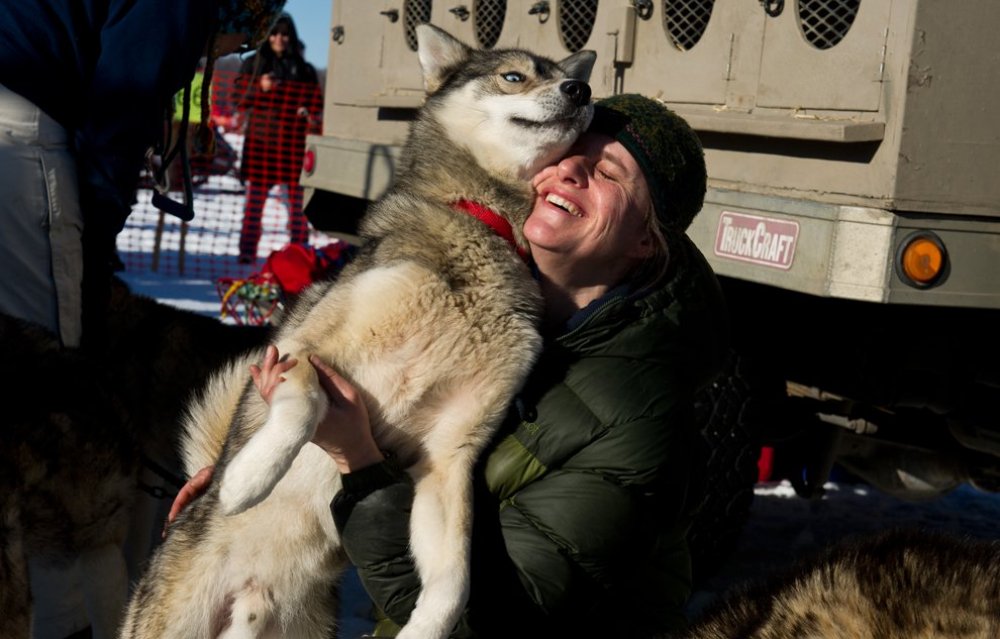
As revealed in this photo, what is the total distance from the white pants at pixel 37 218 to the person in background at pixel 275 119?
6792 mm

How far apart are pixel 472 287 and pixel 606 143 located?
0.39 m

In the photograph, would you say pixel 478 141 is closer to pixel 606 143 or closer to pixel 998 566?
pixel 606 143

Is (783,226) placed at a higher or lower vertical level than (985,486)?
higher

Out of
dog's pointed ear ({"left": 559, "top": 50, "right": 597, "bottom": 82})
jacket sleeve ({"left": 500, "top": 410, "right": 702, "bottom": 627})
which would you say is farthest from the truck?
jacket sleeve ({"left": 500, "top": 410, "right": 702, "bottom": 627})

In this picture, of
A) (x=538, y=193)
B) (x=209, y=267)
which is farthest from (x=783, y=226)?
(x=209, y=267)

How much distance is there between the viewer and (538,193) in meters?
2.27

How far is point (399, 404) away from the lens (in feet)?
6.70

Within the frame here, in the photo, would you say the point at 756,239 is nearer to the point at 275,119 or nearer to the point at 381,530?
the point at 381,530

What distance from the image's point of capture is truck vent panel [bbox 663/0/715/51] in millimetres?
3535

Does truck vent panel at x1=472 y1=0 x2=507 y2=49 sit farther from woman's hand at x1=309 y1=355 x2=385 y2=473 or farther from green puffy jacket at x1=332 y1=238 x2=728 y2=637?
woman's hand at x1=309 y1=355 x2=385 y2=473

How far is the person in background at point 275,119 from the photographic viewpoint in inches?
383

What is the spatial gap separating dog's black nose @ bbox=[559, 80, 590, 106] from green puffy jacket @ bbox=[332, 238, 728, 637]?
412mm

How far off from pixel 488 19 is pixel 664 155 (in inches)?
106

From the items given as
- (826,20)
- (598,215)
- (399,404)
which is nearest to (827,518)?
(826,20)
